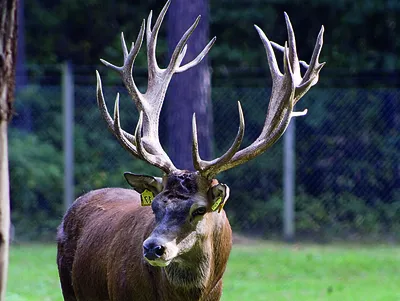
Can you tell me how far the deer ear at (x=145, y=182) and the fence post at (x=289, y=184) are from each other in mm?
7314

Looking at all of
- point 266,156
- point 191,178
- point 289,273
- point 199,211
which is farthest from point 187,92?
point 199,211

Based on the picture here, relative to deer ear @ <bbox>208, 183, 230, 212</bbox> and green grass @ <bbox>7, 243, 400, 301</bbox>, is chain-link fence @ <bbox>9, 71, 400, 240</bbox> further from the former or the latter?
deer ear @ <bbox>208, 183, 230, 212</bbox>

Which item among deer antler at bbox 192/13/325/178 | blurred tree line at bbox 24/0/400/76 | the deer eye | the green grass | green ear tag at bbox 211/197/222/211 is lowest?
the green grass

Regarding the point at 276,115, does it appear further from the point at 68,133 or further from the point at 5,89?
the point at 68,133

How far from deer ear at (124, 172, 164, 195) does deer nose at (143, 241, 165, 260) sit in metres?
0.63

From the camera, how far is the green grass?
355 inches

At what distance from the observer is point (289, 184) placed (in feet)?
42.2

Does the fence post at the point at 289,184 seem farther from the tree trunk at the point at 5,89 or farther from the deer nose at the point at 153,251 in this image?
the deer nose at the point at 153,251

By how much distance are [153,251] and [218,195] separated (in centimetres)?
59

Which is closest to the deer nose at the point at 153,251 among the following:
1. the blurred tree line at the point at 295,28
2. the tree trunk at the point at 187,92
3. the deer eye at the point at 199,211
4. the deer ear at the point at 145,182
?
the deer eye at the point at 199,211

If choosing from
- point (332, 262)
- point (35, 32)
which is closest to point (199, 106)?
point (332, 262)

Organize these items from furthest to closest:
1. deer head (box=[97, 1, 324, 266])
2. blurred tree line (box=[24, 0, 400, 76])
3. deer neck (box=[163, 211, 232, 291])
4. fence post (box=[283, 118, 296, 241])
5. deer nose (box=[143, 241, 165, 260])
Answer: blurred tree line (box=[24, 0, 400, 76]), fence post (box=[283, 118, 296, 241]), deer neck (box=[163, 211, 232, 291]), deer head (box=[97, 1, 324, 266]), deer nose (box=[143, 241, 165, 260])

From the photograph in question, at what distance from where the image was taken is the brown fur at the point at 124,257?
17.5 ft

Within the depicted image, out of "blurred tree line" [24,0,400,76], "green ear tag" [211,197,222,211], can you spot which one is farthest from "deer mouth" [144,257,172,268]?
"blurred tree line" [24,0,400,76]
